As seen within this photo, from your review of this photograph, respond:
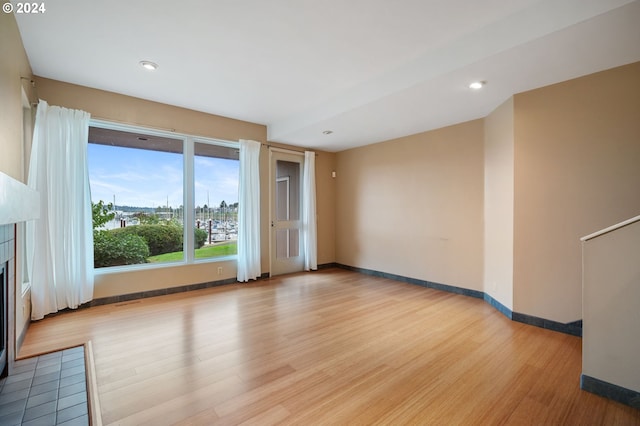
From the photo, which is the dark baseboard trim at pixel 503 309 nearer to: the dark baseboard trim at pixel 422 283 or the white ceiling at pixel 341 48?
the dark baseboard trim at pixel 422 283

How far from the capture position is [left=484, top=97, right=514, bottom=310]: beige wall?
131 inches

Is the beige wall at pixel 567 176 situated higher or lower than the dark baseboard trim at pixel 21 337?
higher

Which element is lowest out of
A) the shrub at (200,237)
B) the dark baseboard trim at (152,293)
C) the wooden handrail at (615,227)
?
the dark baseboard trim at (152,293)

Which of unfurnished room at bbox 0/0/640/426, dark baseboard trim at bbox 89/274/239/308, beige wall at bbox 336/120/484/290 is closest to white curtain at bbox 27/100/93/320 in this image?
unfurnished room at bbox 0/0/640/426

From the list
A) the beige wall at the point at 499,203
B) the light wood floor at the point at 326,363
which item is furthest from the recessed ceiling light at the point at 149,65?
the beige wall at the point at 499,203

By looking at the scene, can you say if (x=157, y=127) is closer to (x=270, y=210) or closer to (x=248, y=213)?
(x=248, y=213)

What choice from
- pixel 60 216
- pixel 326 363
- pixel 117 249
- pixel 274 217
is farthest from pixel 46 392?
pixel 274 217

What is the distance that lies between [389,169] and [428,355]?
359 cm

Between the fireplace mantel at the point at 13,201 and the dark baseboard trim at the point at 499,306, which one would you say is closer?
the fireplace mantel at the point at 13,201

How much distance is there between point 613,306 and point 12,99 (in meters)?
4.91

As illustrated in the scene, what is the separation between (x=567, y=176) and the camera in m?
2.93

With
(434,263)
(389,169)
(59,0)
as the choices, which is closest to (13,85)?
(59,0)

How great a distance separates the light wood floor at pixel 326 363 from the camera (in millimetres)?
1776

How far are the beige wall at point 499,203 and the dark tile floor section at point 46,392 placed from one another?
4083mm
